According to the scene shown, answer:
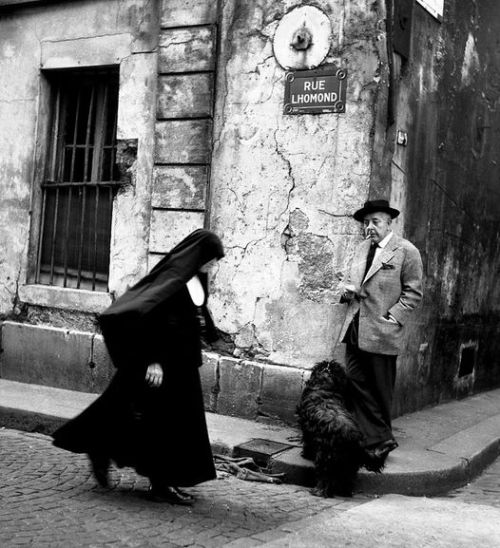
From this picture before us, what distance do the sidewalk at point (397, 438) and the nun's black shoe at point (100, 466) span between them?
1.27 meters

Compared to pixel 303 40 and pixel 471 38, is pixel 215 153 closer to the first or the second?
pixel 303 40

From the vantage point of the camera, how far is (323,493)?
17.5ft

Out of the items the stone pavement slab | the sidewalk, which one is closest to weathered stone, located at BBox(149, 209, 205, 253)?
the sidewalk

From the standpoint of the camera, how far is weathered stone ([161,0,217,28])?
744 cm

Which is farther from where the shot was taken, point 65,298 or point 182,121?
point 65,298

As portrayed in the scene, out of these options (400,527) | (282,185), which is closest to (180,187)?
(282,185)

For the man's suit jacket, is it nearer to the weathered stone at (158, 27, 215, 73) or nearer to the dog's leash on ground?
the dog's leash on ground

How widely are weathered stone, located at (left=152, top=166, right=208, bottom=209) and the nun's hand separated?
2.84m

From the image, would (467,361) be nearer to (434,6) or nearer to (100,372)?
(434,6)

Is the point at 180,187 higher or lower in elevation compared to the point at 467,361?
higher

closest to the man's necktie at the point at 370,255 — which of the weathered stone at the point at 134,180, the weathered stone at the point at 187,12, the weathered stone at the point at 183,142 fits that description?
the weathered stone at the point at 183,142

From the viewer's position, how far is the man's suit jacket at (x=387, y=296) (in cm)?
588

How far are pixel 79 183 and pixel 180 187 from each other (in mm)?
1447

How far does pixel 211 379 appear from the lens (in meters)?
7.25
